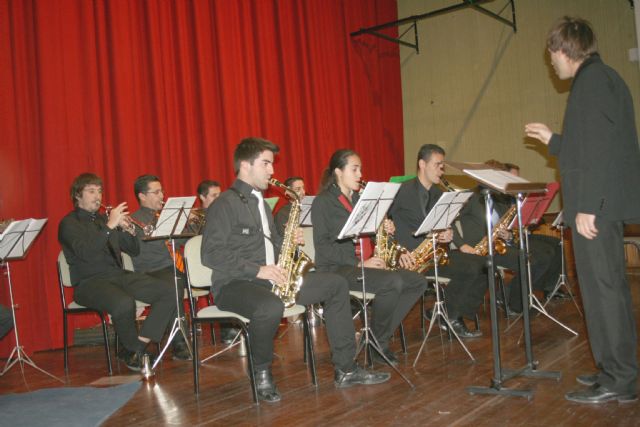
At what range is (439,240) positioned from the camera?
502 centimetres

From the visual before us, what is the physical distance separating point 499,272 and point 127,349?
10.9 feet

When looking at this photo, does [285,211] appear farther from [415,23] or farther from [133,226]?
[415,23]

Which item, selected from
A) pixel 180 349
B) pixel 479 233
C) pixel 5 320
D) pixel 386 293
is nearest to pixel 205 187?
pixel 180 349

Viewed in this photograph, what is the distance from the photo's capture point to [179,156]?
7086 mm

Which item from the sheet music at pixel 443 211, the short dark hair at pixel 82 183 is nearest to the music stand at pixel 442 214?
the sheet music at pixel 443 211

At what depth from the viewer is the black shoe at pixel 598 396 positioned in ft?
10.1

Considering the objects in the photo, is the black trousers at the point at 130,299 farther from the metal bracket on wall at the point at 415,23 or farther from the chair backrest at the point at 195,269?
the metal bracket on wall at the point at 415,23

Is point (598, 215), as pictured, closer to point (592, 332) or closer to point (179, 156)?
point (592, 332)

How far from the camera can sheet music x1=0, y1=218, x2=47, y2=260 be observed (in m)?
4.24

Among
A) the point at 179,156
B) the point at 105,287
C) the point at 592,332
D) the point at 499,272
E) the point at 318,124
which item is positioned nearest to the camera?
the point at 592,332

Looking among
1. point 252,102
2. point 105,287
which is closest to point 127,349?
point 105,287

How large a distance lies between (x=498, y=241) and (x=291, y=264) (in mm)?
2476

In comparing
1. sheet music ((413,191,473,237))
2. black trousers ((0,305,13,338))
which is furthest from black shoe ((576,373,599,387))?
black trousers ((0,305,13,338))

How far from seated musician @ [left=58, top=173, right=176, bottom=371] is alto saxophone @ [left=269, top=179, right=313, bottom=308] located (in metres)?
A: 1.23
